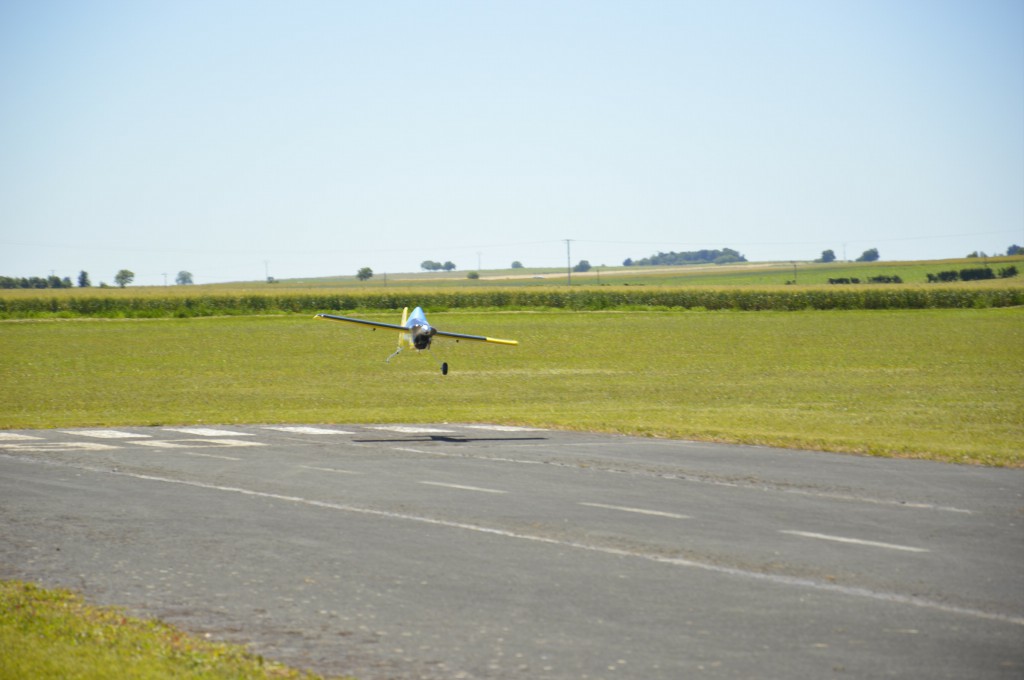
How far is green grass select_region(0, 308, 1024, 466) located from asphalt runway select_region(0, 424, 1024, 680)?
6.17 metres

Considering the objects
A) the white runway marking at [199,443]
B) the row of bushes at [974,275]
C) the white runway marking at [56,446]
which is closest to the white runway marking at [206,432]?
the white runway marking at [199,443]

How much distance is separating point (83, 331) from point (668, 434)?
186 feet

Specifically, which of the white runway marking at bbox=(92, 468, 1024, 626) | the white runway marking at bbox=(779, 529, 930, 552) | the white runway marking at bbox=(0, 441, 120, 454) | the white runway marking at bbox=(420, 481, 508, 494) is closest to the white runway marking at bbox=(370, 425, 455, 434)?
the white runway marking at bbox=(0, 441, 120, 454)

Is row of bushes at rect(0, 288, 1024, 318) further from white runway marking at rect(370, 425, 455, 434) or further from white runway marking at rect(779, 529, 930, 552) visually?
white runway marking at rect(779, 529, 930, 552)

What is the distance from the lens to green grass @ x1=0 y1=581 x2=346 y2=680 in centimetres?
1028

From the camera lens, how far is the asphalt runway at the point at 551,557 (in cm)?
1105

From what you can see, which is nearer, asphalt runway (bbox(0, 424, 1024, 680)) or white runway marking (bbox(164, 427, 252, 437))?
asphalt runway (bbox(0, 424, 1024, 680))

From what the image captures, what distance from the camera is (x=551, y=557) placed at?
14898 mm

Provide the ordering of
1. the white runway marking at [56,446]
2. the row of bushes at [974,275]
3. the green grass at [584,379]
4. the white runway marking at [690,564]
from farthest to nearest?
the row of bushes at [974,275] → the green grass at [584,379] → the white runway marking at [56,446] → the white runway marking at [690,564]

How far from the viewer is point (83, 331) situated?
73.5 m

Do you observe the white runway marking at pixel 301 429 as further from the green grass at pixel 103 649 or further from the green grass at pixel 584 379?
the green grass at pixel 103 649

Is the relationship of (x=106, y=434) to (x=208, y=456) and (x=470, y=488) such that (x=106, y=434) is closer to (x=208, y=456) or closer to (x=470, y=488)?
(x=208, y=456)

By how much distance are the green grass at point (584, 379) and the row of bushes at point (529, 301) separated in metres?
14.0

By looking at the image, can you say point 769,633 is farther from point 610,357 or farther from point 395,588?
point 610,357
